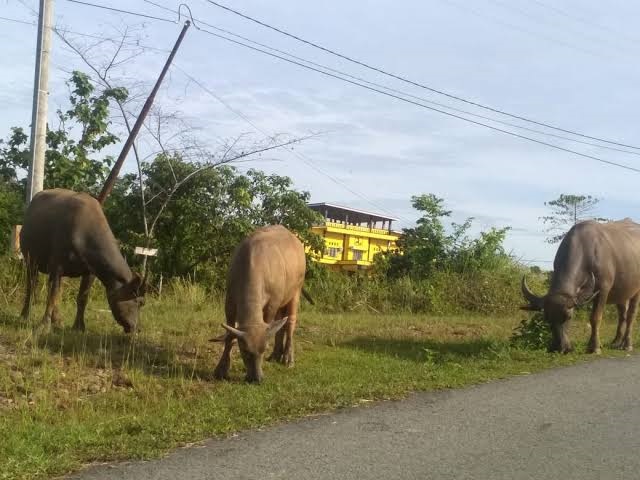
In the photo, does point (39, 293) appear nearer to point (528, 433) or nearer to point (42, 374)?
point (42, 374)

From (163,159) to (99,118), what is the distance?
5.53 feet

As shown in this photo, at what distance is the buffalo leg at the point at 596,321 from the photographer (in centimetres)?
1292

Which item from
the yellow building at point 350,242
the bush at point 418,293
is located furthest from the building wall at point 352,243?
the bush at point 418,293

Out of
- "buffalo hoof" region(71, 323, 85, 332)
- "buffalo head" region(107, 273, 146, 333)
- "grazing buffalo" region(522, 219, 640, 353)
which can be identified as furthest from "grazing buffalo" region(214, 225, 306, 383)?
"grazing buffalo" region(522, 219, 640, 353)

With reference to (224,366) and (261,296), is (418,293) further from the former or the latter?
(224,366)

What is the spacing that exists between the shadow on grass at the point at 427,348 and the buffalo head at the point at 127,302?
3.45m

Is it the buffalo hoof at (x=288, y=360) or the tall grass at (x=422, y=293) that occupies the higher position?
the tall grass at (x=422, y=293)

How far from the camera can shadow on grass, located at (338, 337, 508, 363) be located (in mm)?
11727

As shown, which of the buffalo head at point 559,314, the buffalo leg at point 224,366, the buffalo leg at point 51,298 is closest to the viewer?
the buffalo leg at point 224,366

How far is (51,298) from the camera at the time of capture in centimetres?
1068

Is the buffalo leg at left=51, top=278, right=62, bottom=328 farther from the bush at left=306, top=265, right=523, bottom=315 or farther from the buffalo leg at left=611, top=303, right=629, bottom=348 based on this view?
the buffalo leg at left=611, top=303, right=629, bottom=348

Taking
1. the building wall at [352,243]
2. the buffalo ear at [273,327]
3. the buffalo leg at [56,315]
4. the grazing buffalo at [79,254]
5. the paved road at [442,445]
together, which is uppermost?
the building wall at [352,243]

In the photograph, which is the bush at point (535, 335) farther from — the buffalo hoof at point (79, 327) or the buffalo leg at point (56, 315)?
the buffalo leg at point (56, 315)

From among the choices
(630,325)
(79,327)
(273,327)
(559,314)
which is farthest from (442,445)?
(630,325)
